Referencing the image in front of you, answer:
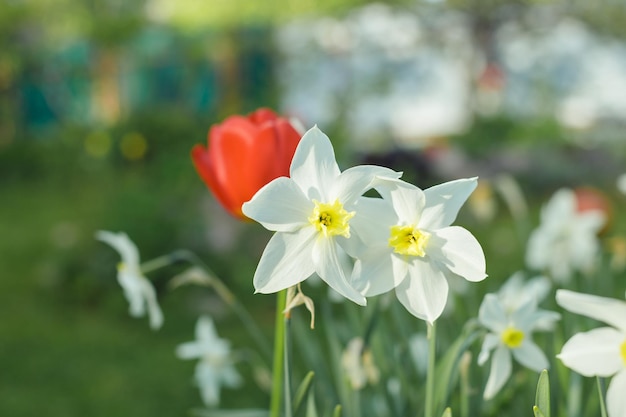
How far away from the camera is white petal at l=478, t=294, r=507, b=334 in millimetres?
949

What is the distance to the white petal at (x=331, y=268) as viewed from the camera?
77 centimetres

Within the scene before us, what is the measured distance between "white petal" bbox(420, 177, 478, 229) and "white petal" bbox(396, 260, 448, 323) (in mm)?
44

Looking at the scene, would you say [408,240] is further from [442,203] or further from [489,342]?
[489,342]

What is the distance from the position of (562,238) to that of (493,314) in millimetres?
745

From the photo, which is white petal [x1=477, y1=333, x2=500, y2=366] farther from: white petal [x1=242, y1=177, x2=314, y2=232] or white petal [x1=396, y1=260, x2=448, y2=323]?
white petal [x1=242, y1=177, x2=314, y2=232]

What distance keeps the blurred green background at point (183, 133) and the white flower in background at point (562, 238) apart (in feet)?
2.28

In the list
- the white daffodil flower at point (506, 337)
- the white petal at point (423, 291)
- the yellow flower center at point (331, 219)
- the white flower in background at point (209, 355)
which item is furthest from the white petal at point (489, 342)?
the white flower in background at point (209, 355)

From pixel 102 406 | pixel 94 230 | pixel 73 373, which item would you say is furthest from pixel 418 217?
pixel 94 230

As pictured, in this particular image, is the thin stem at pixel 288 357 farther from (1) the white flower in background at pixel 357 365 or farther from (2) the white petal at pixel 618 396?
(2) the white petal at pixel 618 396

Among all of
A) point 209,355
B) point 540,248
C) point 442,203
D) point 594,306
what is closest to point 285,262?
point 442,203

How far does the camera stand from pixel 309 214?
2.72ft

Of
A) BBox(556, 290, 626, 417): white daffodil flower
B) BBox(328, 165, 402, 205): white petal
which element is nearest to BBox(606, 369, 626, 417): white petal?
BBox(556, 290, 626, 417): white daffodil flower

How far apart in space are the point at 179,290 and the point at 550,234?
2594 millimetres

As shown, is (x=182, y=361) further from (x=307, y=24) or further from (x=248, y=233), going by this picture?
(x=307, y=24)
